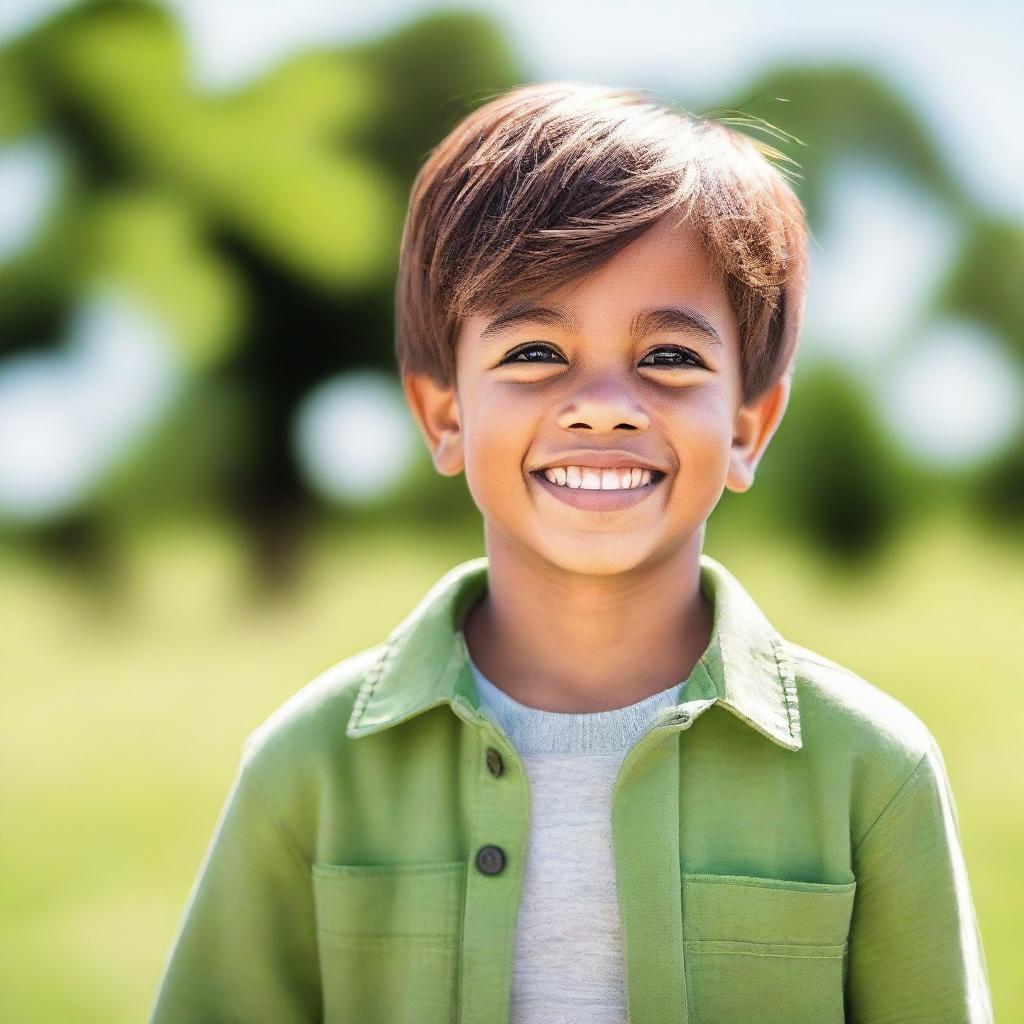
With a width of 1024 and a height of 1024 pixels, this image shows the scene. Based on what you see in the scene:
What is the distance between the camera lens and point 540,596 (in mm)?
1272

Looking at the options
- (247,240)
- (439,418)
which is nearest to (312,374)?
(247,240)

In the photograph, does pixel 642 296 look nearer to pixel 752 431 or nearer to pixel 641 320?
pixel 641 320

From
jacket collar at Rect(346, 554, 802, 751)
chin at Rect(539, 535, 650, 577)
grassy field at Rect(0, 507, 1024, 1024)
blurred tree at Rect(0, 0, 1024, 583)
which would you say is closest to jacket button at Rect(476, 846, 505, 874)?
jacket collar at Rect(346, 554, 802, 751)

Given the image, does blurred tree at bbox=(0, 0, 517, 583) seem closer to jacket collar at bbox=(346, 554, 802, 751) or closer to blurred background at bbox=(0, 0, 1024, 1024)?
blurred background at bbox=(0, 0, 1024, 1024)

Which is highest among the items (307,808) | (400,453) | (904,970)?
(400,453)

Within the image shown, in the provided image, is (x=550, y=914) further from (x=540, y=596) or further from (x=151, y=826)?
(x=151, y=826)

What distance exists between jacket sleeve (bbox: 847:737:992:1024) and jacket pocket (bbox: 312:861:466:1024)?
369 mm

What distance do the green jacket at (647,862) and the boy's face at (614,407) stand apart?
14 centimetres

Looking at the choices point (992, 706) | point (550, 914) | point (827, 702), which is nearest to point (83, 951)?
point (550, 914)

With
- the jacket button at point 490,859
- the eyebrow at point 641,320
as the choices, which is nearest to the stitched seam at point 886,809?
the jacket button at point 490,859

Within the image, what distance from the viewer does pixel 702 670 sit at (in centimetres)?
120

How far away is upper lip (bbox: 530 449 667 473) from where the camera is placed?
3.80 ft

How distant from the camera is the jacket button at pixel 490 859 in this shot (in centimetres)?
115

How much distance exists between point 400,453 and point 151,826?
113 centimetres
